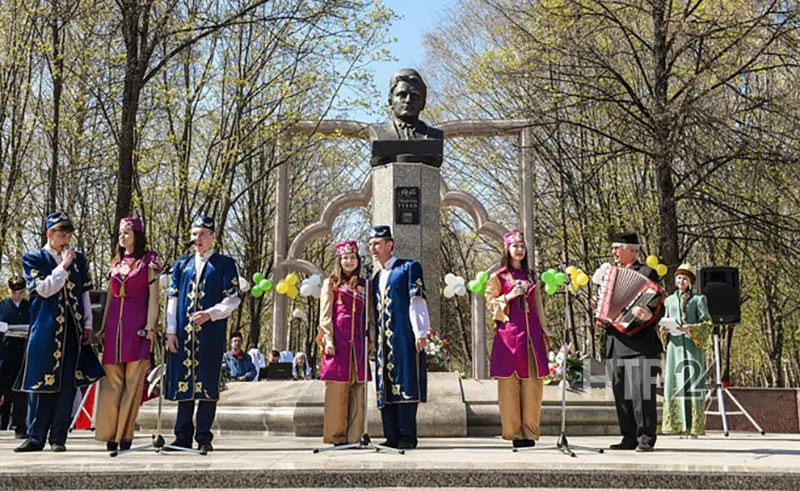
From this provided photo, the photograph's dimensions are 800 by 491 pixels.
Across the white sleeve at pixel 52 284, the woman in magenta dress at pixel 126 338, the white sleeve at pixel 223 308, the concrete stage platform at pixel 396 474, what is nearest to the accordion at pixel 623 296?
the concrete stage platform at pixel 396 474

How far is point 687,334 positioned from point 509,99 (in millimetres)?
12780

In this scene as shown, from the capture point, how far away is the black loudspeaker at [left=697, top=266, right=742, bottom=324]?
10.9m

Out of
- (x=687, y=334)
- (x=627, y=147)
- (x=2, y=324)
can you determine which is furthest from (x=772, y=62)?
(x=2, y=324)

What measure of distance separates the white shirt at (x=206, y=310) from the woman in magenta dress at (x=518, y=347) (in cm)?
229

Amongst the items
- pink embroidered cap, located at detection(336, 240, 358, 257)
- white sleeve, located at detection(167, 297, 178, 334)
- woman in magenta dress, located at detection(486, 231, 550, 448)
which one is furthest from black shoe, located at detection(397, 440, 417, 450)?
white sleeve, located at detection(167, 297, 178, 334)

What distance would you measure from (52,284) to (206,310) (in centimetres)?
132

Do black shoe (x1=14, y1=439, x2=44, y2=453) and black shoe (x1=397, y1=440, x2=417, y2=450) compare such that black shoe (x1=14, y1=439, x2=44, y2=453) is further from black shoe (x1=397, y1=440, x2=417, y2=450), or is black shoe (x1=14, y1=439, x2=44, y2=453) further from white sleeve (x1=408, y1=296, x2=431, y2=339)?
white sleeve (x1=408, y1=296, x2=431, y2=339)

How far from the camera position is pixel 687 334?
32.8 ft

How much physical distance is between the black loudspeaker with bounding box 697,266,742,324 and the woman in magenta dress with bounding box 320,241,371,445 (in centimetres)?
520

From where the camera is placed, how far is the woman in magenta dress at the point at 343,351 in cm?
762

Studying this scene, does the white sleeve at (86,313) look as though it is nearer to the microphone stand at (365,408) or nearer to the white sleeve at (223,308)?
the white sleeve at (223,308)

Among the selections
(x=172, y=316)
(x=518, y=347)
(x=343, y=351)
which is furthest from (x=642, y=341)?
(x=172, y=316)

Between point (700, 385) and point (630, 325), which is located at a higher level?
point (630, 325)

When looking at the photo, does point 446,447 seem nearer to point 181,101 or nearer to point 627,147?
point 627,147
